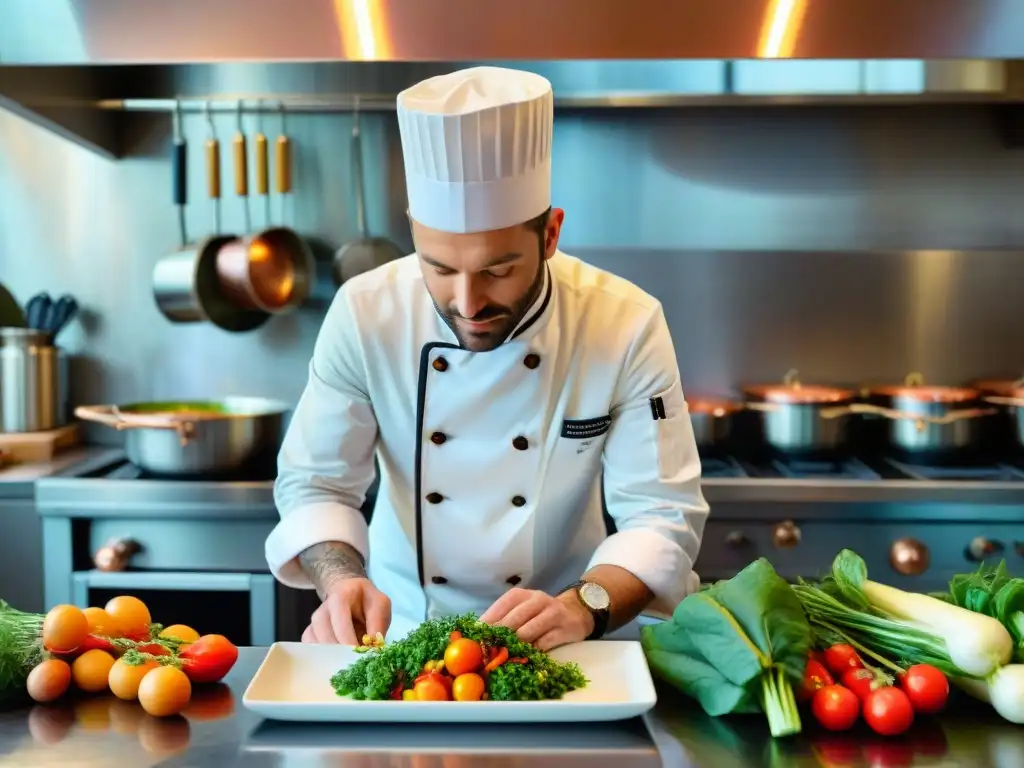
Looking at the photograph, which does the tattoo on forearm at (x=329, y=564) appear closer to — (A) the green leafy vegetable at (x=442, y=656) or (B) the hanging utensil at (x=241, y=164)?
(A) the green leafy vegetable at (x=442, y=656)

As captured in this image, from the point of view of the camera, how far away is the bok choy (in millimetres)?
1285

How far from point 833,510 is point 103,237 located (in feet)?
7.39

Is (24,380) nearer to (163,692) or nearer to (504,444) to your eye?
(504,444)

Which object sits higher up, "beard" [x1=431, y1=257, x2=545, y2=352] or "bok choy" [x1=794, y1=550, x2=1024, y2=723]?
"beard" [x1=431, y1=257, x2=545, y2=352]

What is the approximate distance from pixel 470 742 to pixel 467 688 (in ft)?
0.21

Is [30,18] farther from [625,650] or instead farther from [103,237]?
[625,650]

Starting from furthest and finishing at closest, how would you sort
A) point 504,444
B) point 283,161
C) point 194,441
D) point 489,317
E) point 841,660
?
point 283,161, point 194,441, point 504,444, point 489,317, point 841,660

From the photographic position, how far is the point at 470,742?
1238 mm

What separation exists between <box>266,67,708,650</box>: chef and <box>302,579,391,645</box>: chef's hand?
12cm

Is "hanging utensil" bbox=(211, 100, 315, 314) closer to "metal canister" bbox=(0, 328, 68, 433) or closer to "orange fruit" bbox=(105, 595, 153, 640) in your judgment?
"metal canister" bbox=(0, 328, 68, 433)

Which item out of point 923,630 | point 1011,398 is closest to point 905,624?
point 923,630

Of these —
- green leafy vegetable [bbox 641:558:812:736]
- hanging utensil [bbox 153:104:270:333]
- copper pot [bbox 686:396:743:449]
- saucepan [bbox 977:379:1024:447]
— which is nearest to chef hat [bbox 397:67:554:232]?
green leafy vegetable [bbox 641:558:812:736]

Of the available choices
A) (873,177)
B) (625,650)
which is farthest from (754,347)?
(625,650)

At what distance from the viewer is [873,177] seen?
321cm
